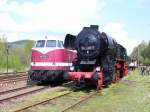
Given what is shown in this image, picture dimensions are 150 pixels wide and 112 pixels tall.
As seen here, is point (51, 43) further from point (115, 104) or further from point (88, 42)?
point (115, 104)

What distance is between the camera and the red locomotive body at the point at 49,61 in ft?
71.9

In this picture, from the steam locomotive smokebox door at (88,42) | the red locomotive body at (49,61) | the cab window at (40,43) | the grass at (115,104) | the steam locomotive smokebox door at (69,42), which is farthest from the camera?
the cab window at (40,43)

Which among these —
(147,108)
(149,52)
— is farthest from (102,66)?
(149,52)

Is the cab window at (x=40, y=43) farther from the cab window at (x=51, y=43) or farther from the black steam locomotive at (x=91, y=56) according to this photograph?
the black steam locomotive at (x=91, y=56)

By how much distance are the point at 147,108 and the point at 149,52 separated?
10208 centimetres

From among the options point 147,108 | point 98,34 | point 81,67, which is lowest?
point 147,108

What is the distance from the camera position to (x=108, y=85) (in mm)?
22672

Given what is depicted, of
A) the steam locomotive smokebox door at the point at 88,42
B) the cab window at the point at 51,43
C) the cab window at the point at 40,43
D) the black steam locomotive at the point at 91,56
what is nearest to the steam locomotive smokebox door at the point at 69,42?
the black steam locomotive at the point at 91,56

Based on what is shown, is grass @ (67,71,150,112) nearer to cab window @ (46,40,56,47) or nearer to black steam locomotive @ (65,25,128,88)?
black steam locomotive @ (65,25,128,88)

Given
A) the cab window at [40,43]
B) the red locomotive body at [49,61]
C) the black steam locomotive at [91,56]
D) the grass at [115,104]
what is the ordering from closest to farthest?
the grass at [115,104] < the black steam locomotive at [91,56] < the red locomotive body at [49,61] < the cab window at [40,43]

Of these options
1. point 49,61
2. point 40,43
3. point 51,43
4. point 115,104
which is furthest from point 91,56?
point 115,104

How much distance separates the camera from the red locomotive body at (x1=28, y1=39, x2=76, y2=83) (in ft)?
71.9

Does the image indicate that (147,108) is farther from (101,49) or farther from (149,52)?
(149,52)

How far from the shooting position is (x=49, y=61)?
2200cm
